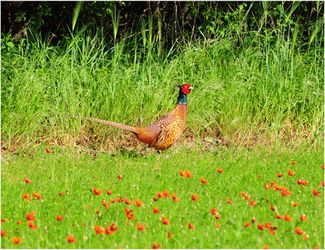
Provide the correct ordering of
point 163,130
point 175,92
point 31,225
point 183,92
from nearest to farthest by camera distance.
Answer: point 31,225 → point 163,130 → point 183,92 → point 175,92

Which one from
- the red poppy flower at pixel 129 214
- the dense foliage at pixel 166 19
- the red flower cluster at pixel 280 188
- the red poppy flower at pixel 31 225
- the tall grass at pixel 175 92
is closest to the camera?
the red poppy flower at pixel 31 225

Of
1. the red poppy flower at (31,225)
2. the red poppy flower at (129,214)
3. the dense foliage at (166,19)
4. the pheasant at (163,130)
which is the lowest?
the pheasant at (163,130)

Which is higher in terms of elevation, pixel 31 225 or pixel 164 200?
pixel 31 225

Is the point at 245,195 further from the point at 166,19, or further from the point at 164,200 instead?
the point at 166,19

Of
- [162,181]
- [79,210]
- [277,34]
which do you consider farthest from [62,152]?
[277,34]

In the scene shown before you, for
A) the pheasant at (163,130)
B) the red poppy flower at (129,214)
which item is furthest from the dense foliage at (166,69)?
the red poppy flower at (129,214)

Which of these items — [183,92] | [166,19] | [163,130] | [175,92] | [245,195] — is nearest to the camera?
[245,195]

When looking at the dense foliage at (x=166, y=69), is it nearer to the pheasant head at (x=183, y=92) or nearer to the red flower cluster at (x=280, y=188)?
the pheasant head at (x=183, y=92)

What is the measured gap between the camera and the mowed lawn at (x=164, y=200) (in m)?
4.80

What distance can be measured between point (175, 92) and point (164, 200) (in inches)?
122

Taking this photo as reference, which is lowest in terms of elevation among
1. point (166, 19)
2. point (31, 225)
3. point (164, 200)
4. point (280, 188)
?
point (164, 200)

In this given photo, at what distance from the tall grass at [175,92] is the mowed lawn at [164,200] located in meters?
0.46

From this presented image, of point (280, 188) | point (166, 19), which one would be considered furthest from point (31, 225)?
point (166, 19)

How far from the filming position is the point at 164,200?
5648mm
